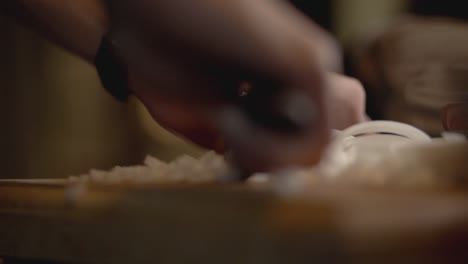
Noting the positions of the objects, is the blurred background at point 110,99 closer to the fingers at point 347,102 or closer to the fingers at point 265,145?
the fingers at point 347,102

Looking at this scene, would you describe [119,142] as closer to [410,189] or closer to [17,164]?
[17,164]

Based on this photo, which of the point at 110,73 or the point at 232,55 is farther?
the point at 110,73

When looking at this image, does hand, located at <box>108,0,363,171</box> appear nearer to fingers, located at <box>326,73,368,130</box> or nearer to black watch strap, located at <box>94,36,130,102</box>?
black watch strap, located at <box>94,36,130,102</box>

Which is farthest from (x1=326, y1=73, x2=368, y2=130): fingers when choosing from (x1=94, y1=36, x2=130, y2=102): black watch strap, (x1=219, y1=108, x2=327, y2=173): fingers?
(x1=219, y1=108, x2=327, y2=173): fingers

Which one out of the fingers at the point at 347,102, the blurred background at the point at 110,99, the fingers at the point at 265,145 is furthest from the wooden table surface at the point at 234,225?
the blurred background at the point at 110,99

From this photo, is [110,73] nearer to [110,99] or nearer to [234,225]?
[234,225]

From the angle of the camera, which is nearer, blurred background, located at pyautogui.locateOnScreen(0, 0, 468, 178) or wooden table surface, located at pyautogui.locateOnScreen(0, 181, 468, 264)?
wooden table surface, located at pyautogui.locateOnScreen(0, 181, 468, 264)

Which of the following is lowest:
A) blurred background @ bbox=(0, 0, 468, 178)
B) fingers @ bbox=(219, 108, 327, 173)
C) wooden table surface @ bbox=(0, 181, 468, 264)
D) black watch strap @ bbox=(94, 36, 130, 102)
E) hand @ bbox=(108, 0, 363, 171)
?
wooden table surface @ bbox=(0, 181, 468, 264)

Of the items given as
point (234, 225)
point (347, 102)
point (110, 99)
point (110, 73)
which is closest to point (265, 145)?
point (234, 225)

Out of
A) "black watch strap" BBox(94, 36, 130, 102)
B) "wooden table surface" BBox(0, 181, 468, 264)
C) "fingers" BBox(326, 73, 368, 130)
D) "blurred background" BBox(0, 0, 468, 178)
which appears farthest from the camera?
"blurred background" BBox(0, 0, 468, 178)
